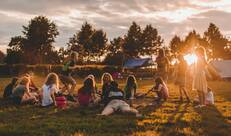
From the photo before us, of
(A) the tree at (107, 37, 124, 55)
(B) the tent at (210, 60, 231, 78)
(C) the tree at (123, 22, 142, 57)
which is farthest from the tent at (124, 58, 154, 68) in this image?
(A) the tree at (107, 37, 124, 55)

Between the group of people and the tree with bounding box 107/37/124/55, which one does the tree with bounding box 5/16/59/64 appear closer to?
the tree with bounding box 107/37/124/55

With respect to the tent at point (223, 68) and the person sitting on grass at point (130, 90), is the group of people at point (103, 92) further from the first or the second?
the tent at point (223, 68)

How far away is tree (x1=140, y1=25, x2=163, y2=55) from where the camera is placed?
9012cm

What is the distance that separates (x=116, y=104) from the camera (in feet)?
43.3

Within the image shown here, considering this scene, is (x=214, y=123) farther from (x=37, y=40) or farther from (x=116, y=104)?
(x=37, y=40)

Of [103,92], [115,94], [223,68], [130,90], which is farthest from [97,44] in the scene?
[115,94]

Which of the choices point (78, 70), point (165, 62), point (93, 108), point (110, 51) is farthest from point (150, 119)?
point (110, 51)

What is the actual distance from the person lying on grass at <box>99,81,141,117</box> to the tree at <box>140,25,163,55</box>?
75.0 metres

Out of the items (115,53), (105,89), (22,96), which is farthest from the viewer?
(115,53)

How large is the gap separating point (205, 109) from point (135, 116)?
405 centimetres

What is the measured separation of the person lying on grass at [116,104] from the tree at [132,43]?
2869 inches

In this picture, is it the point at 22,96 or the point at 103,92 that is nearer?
the point at 103,92

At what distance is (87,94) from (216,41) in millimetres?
102130

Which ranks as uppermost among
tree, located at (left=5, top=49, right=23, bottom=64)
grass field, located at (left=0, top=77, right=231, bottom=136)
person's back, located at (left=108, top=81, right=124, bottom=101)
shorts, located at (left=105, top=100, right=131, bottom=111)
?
tree, located at (left=5, top=49, right=23, bottom=64)
